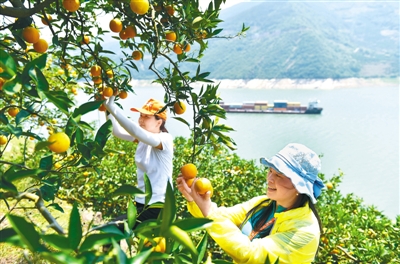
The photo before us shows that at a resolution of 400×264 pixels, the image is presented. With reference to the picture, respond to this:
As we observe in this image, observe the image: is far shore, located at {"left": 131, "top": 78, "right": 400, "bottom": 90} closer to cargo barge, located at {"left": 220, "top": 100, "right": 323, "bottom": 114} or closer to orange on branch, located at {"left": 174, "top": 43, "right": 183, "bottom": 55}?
cargo barge, located at {"left": 220, "top": 100, "right": 323, "bottom": 114}

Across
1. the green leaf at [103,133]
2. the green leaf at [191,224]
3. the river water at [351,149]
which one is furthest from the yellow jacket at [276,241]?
the river water at [351,149]

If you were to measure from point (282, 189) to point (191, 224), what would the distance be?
2.31 ft

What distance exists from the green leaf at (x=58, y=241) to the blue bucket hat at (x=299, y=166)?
801 mm

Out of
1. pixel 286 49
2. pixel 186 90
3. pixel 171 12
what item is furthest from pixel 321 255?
pixel 286 49

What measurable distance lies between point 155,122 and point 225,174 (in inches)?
59.9

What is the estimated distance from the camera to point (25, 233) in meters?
0.50

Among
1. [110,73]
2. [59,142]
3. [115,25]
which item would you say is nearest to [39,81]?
[59,142]

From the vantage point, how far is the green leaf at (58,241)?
524 millimetres

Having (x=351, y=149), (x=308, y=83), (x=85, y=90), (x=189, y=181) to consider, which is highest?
(x=85, y=90)

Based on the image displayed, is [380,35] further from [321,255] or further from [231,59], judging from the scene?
[321,255]

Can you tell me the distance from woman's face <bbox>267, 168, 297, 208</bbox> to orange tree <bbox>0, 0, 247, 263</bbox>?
215mm

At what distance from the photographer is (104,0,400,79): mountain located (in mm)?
58688

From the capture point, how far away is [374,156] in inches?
341

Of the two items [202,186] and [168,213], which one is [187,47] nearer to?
[202,186]
